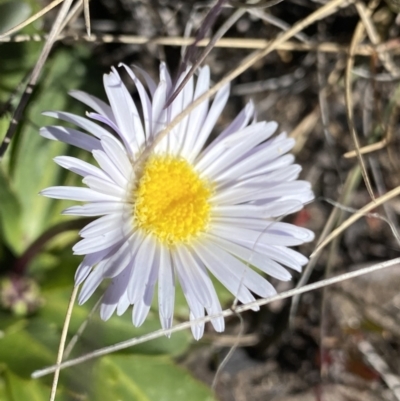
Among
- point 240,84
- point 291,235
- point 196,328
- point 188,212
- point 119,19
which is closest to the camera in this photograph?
point 196,328

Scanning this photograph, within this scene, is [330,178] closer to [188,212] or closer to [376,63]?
[376,63]

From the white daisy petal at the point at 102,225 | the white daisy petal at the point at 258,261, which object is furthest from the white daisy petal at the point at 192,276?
the white daisy petal at the point at 102,225

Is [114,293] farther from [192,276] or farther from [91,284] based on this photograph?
[192,276]

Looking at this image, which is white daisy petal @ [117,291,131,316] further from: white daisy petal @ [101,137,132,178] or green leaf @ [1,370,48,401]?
green leaf @ [1,370,48,401]

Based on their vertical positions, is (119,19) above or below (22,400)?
above

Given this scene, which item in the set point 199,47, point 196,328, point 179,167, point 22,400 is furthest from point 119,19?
point 22,400

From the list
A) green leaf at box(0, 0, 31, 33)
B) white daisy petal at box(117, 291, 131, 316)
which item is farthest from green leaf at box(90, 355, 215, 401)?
green leaf at box(0, 0, 31, 33)

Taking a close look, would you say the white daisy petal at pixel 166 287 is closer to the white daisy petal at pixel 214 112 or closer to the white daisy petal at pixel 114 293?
the white daisy petal at pixel 114 293

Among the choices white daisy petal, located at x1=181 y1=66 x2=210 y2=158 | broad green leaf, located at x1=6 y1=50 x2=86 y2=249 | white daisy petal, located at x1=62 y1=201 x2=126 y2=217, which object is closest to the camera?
white daisy petal, located at x1=62 y1=201 x2=126 y2=217

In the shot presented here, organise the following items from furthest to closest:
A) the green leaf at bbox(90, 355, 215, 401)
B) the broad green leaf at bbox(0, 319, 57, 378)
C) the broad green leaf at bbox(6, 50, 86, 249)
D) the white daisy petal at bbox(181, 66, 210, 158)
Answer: the green leaf at bbox(90, 355, 215, 401)
the broad green leaf at bbox(6, 50, 86, 249)
the broad green leaf at bbox(0, 319, 57, 378)
the white daisy petal at bbox(181, 66, 210, 158)
